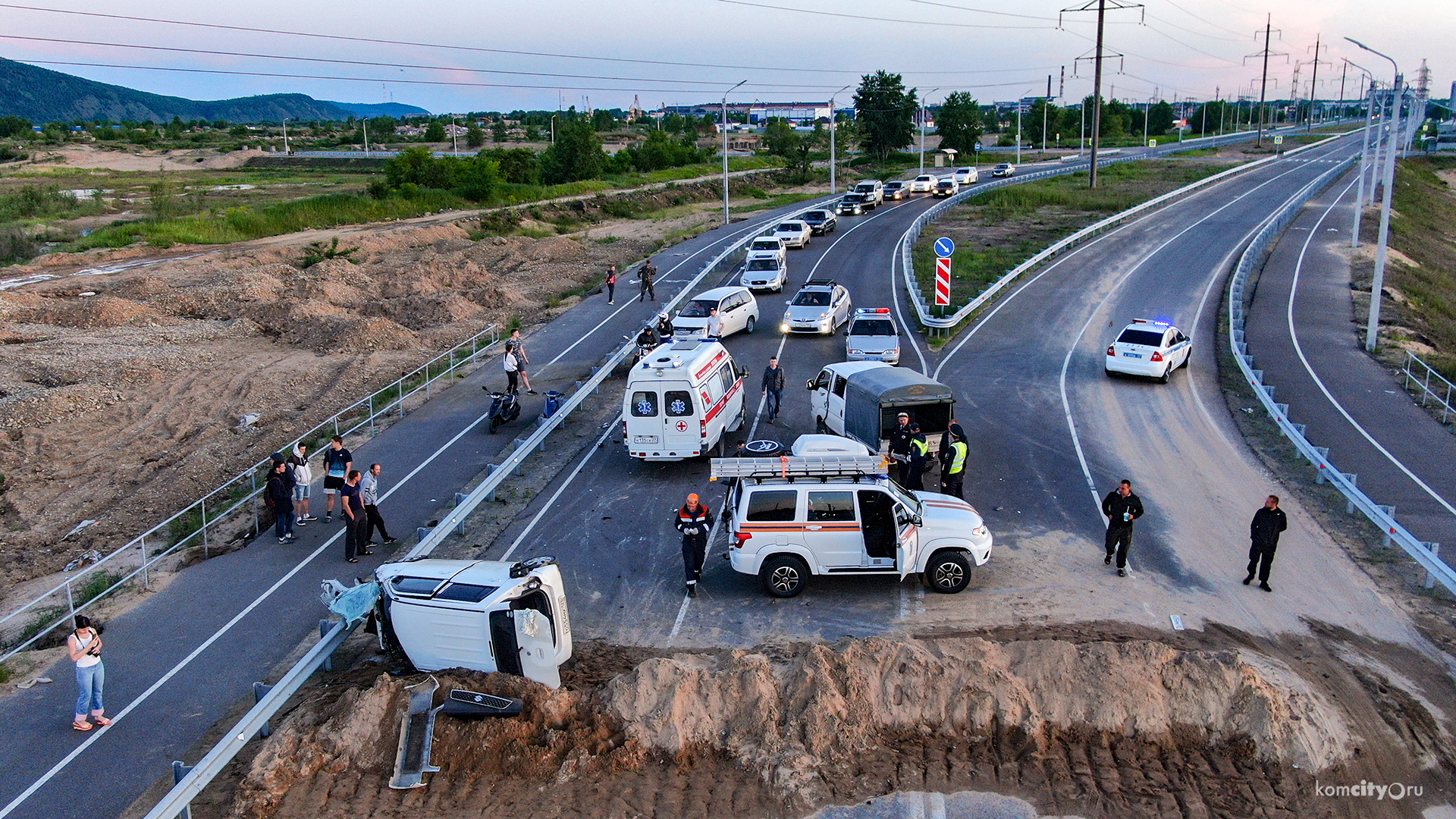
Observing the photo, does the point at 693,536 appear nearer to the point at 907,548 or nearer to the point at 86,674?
the point at 907,548

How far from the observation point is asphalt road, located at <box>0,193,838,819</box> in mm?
10164

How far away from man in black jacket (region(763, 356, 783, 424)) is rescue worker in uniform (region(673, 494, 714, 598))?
326 inches

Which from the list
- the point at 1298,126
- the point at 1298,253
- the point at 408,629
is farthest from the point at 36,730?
the point at 1298,126

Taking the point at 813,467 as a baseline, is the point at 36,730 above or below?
below

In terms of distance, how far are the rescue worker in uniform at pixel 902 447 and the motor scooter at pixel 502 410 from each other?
9.40m

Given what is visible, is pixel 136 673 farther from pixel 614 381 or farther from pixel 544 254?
pixel 544 254

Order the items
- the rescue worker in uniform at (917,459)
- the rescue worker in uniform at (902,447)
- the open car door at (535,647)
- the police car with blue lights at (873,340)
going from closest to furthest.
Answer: the open car door at (535,647), the rescue worker in uniform at (917,459), the rescue worker in uniform at (902,447), the police car with blue lights at (873,340)

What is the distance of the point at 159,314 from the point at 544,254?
19.5 meters

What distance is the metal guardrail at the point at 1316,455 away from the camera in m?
14.1

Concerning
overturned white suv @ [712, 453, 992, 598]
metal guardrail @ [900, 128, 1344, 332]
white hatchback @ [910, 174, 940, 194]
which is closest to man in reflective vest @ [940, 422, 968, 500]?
overturned white suv @ [712, 453, 992, 598]

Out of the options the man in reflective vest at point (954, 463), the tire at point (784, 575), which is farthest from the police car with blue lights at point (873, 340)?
the tire at point (784, 575)

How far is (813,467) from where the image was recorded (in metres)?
14.0

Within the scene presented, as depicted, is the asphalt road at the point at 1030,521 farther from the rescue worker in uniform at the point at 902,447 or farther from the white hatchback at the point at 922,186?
the white hatchback at the point at 922,186

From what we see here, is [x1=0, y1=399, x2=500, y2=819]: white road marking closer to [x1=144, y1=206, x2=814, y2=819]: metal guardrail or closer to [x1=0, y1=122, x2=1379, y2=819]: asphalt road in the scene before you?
[x1=0, y1=122, x2=1379, y2=819]: asphalt road
